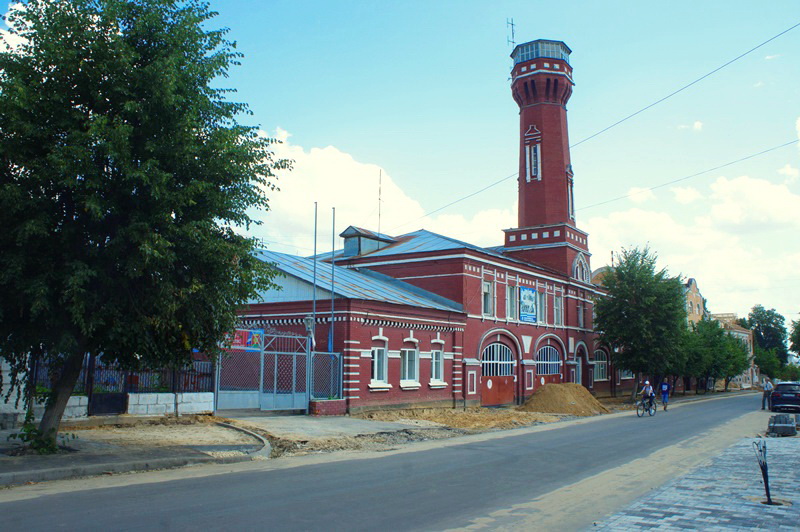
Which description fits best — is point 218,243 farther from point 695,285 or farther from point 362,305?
point 695,285

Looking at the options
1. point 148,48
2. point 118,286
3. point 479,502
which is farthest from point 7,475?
point 148,48

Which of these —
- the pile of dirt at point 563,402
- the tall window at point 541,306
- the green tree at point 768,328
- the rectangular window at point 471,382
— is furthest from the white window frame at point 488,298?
the green tree at point 768,328

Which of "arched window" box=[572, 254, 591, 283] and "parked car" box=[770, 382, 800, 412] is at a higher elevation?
"arched window" box=[572, 254, 591, 283]

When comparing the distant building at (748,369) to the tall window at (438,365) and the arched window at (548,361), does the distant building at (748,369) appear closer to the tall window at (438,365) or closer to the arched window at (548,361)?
the arched window at (548,361)

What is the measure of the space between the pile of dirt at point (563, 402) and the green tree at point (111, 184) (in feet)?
80.1

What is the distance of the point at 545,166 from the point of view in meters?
46.8

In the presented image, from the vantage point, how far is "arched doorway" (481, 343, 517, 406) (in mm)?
35675

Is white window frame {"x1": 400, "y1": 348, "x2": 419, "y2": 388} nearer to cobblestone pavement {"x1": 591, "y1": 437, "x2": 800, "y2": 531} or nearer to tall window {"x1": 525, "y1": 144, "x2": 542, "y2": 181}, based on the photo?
cobblestone pavement {"x1": 591, "y1": 437, "x2": 800, "y2": 531}

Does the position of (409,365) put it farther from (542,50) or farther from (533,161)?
(542,50)

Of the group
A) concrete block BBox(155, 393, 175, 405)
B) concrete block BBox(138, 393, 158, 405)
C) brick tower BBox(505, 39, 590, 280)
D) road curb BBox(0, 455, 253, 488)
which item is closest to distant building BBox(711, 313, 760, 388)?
brick tower BBox(505, 39, 590, 280)

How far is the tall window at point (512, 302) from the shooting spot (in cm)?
3844

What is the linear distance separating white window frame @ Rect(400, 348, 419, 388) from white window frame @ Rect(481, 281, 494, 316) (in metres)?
7.42

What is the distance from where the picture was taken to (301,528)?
24.8 feet

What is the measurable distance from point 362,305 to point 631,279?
82.2 feet
